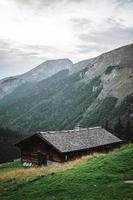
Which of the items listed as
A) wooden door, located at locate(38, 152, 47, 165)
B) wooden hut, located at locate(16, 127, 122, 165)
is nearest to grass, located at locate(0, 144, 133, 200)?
wooden hut, located at locate(16, 127, 122, 165)

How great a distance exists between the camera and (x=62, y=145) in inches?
1818

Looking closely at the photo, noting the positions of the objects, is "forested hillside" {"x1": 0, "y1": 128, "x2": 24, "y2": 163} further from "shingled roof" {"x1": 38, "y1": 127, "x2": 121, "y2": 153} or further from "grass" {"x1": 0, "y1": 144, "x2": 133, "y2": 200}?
"grass" {"x1": 0, "y1": 144, "x2": 133, "y2": 200}

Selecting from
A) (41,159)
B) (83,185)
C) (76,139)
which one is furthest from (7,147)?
(83,185)

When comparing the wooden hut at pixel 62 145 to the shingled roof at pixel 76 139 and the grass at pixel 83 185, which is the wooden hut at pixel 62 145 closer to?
the shingled roof at pixel 76 139

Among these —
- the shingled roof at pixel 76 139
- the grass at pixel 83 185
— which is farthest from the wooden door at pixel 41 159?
the grass at pixel 83 185

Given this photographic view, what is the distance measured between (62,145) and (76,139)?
3650mm

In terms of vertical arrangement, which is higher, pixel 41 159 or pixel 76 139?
pixel 76 139

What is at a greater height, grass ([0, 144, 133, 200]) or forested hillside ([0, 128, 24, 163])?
forested hillside ([0, 128, 24, 163])

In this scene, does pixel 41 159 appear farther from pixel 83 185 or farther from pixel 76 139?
pixel 83 185

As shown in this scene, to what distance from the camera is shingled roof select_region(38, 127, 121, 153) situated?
46125 mm

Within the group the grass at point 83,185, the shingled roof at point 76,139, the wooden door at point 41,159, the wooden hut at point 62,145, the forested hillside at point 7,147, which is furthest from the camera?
the forested hillside at point 7,147

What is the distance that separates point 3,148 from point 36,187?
358 ft

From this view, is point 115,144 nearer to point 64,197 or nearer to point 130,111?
point 64,197

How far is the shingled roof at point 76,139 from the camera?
46125 mm
